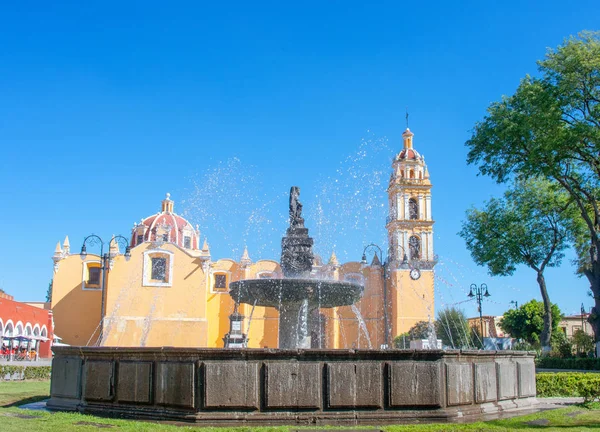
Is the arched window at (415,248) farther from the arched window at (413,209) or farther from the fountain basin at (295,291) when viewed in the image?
the fountain basin at (295,291)

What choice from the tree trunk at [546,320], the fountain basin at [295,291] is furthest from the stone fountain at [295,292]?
the tree trunk at [546,320]

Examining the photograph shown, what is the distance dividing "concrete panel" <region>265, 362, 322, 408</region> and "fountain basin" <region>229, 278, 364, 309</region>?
2.89 m

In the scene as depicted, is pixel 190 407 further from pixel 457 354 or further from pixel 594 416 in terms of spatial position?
pixel 594 416

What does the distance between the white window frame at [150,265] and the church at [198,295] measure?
61 mm

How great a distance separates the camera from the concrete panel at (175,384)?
21.2 feet

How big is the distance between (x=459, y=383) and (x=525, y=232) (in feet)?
71.0

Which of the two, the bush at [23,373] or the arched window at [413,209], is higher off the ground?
the arched window at [413,209]

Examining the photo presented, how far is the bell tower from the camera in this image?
3997 centimetres

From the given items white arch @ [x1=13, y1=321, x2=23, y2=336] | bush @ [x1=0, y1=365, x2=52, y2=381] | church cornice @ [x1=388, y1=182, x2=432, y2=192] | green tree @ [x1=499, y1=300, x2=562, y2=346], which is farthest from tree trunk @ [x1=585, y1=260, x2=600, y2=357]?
green tree @ [x1=499, y1=300, x2=562, y2=346]

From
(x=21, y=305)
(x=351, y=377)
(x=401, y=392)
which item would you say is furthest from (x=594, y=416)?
(x=21, y=305)

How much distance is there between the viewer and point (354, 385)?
21.6 ft

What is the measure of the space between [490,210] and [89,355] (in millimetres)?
24219

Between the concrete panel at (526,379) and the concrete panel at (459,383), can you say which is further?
the concrete panel at (526,379)

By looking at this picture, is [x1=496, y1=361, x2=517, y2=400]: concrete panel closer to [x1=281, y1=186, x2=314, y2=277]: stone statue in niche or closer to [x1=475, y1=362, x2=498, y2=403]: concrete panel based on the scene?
[x1=475, y1=362, x2=498, y2=403]: concrete panel
